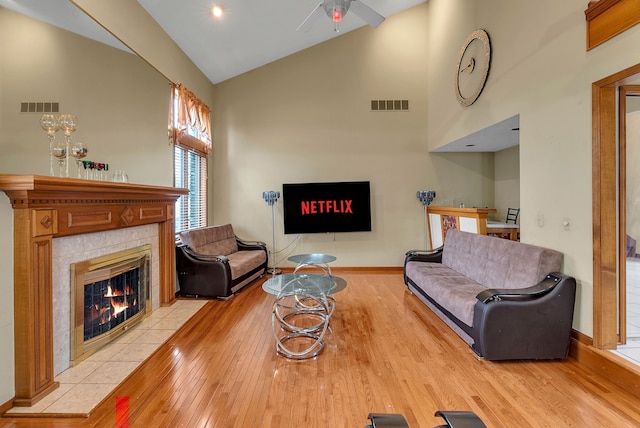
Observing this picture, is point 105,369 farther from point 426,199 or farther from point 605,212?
point 426,199

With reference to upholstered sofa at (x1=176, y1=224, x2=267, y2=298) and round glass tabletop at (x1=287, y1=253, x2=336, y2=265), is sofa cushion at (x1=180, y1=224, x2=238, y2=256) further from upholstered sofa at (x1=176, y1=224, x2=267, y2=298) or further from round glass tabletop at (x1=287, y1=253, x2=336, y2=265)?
round glass tabletop at (x1=287, y1=253, x2=336, y2=265)

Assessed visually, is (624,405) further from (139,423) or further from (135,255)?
(135,255)

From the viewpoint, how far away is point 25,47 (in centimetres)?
216

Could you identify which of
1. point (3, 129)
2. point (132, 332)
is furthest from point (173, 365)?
point (3, 129)

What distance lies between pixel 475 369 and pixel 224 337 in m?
2.33

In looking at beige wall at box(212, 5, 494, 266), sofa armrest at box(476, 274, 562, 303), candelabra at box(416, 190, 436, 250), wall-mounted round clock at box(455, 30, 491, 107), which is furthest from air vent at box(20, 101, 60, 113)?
candelabra at box(416, 190, 436, 250)

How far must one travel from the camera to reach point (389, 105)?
18.9 feet

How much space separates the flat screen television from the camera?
564 centimetres

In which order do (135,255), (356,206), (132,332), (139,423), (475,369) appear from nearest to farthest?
(139,423), (475,369), (132,332), (135,255), (356,206)

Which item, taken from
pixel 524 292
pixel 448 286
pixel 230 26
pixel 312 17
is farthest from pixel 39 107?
pixel 524 292

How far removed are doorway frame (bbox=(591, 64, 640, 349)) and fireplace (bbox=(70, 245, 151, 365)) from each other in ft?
13.9

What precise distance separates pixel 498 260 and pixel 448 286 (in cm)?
59

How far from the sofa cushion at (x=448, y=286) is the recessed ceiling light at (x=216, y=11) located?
436 centimetres

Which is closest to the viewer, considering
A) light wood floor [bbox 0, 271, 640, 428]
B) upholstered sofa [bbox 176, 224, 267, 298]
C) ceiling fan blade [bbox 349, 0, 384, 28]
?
light wood floor [bbox 0, 271, 640, 428]
